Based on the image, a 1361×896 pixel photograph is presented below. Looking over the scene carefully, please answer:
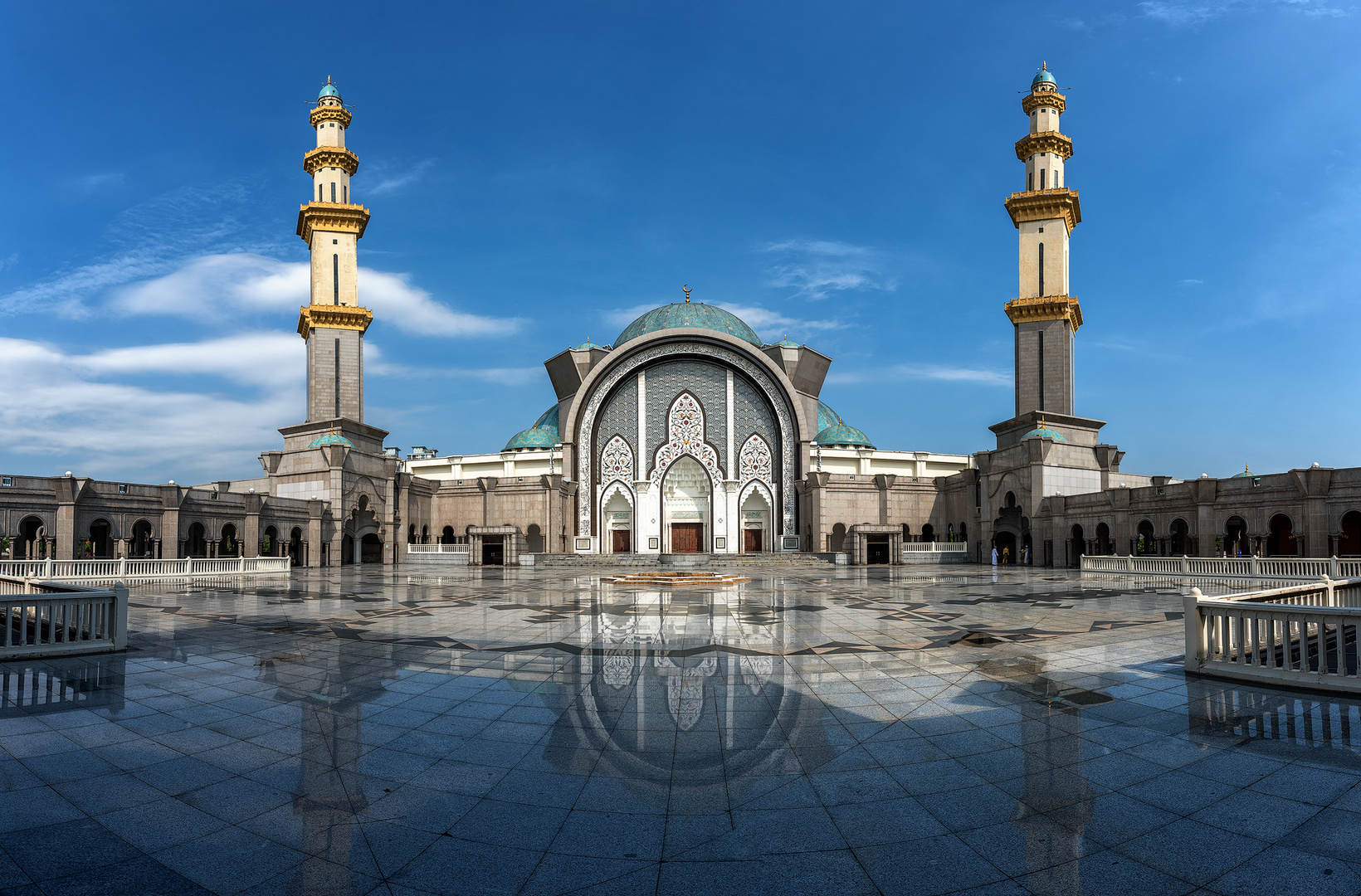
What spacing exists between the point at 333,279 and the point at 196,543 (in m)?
14.5

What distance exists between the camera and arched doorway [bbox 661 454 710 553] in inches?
1690

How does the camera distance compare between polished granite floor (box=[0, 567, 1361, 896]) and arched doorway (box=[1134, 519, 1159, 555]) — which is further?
arched doorway (box=[1134, 519, 1159, 555])

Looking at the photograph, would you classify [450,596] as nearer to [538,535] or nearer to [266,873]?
[266,873]

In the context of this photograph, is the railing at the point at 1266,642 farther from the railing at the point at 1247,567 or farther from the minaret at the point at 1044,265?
the minaret at the point at 1044,265

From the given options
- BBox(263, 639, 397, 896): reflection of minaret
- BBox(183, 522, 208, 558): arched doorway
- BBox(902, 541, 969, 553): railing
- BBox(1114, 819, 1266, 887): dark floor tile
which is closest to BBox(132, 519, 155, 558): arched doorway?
BBox(183, 522, 208, 558): arched doorway

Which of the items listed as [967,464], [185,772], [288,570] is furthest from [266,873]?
[967,464]

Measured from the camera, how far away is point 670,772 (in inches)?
173

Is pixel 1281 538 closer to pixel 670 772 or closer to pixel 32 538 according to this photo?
pixel 670 772

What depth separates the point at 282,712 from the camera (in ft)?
18.8

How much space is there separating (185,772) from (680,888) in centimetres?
318

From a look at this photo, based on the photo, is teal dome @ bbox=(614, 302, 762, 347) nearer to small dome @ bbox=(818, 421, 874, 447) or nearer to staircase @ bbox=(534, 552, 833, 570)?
small dome @ bbox=(818, 421, 874, 447)

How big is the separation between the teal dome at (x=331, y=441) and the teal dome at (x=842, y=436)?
2662cm

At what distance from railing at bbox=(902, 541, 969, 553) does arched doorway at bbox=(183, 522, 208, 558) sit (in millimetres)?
30193

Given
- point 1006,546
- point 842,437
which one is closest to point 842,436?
point 842,437
